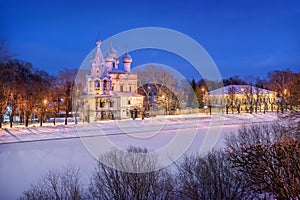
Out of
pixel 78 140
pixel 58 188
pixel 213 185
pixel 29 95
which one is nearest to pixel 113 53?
pixel 29 95

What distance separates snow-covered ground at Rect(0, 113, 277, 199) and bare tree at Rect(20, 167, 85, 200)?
0.64m

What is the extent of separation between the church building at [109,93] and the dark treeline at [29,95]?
9.88ft

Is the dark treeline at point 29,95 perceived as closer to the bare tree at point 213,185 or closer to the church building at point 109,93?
the church building at point 109,93

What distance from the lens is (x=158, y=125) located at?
1310 inches

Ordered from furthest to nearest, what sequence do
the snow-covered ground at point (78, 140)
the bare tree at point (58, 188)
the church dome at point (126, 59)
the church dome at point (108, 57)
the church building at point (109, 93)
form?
1. the church dome at point (126, 59)
2. the church dome at point (108, 57)
3. the church building at point (109, 93)
4. the snow-covered ground at point (78, 140)
5. the bare tree at point (58, 188)

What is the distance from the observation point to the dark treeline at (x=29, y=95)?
29.8m

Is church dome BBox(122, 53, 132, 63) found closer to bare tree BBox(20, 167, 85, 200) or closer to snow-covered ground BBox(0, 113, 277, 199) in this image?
snow-covered ground BBox(0, 113, 277, 199)

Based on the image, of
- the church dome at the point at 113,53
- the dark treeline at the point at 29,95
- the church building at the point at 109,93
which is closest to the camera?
the dark treeline at the point at 29,95

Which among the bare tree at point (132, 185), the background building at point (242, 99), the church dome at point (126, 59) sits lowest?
the bare tree at point (132, 185)

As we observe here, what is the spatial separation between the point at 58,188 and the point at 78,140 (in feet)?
50.4

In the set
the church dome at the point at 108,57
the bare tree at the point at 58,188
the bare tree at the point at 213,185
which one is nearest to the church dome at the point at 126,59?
the church dome at the point at 108,57

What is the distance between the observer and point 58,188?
11.0 m

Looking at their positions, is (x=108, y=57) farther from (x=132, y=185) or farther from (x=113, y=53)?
(x=132, y=185)

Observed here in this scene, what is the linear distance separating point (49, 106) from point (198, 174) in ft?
97.2
